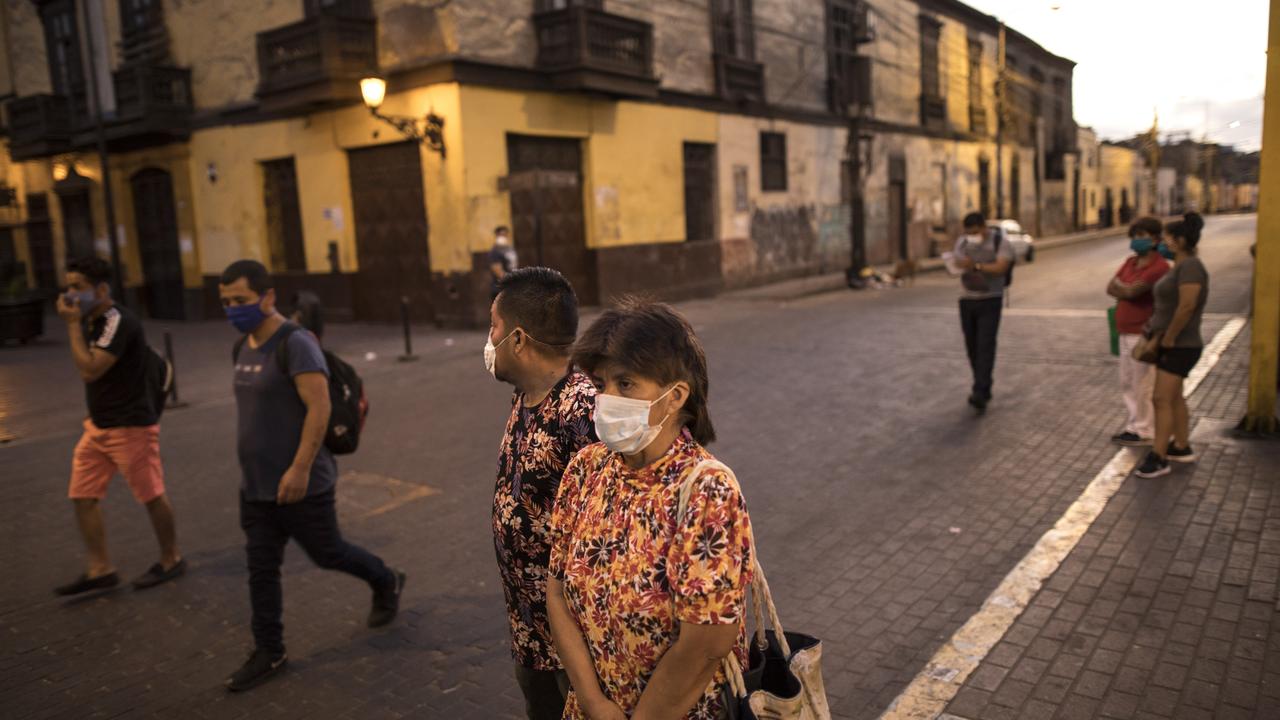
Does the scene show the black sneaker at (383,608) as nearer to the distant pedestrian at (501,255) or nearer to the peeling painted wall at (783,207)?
the distant pedestrian at (501,255)

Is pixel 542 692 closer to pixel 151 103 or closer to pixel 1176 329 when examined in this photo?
pixel 1176 329

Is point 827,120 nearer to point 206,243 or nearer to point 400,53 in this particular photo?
point 400,53

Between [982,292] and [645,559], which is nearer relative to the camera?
[645,559]

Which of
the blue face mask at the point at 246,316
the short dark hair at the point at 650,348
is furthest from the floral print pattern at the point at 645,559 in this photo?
the blue face mask at the point at 246,316

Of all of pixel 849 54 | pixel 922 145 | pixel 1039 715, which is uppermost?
pixel 849 54

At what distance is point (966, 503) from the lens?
560 cm

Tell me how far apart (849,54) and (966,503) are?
77.7ft

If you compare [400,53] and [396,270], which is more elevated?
[400,53]

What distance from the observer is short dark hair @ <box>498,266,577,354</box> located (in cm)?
245

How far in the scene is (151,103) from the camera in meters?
19.3

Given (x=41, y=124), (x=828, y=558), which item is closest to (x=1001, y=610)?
(x=828, y=558)

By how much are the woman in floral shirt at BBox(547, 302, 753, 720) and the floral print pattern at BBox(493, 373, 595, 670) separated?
22cm

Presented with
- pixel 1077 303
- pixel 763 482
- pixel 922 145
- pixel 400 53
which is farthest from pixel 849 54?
pixel 763 482

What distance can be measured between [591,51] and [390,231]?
5278mm
